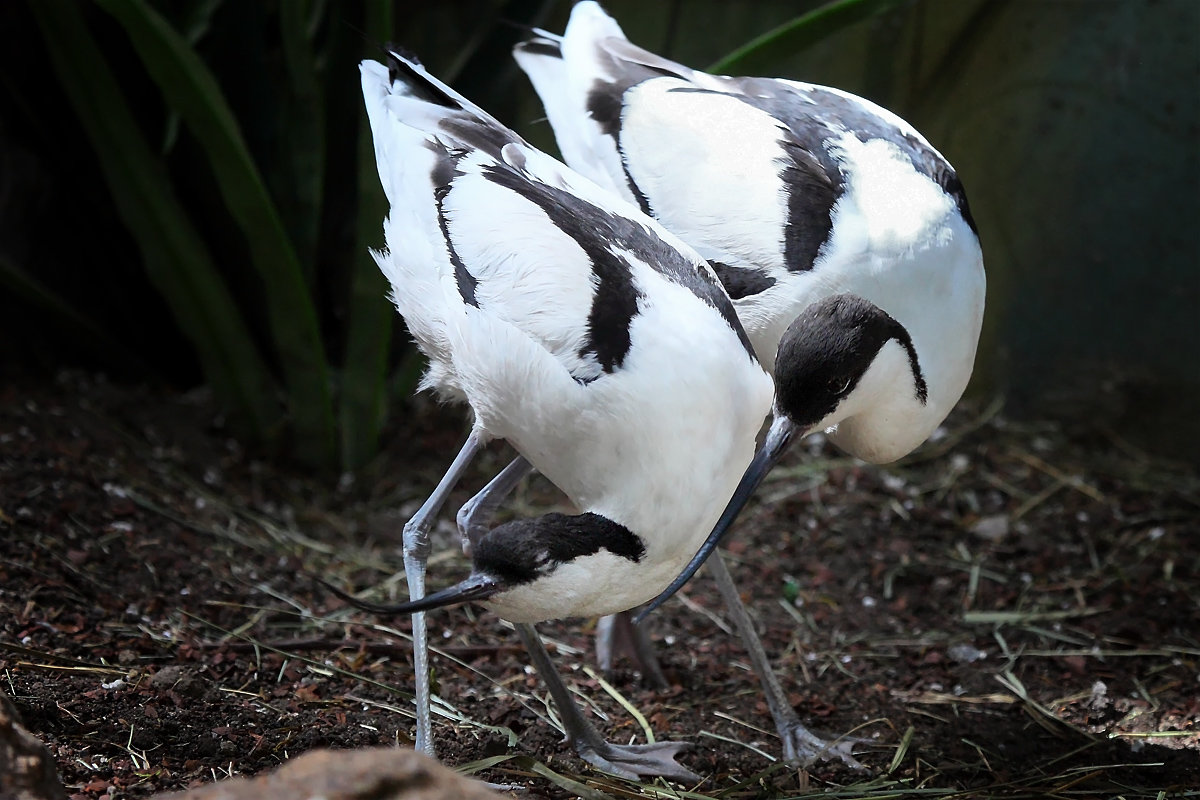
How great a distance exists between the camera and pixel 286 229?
3715 millimetres

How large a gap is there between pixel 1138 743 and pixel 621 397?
145 cm

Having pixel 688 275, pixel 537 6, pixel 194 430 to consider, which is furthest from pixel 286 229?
pixel 688 275

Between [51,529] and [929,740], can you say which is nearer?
[929,740]

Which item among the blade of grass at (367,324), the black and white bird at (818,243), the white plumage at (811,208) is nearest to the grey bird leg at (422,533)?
the black and white bird at (818,243)

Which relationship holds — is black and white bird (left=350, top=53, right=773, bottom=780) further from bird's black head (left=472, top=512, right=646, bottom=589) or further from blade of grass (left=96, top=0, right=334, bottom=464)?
blade of grass (left=96, top=0, right=334, bottom=464)

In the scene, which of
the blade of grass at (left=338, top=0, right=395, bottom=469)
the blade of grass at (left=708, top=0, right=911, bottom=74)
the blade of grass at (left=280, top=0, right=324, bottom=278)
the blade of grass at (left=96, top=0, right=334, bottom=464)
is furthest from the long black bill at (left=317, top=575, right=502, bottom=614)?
the blade of grass at (left=280, top=0, right=324, bottom=278)

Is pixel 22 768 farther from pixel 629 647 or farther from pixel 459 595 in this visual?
pixel 629 647

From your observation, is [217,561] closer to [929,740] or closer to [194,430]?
[194,430]

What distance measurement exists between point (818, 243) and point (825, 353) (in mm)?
327

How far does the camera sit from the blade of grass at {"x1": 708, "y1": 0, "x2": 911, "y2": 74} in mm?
2912

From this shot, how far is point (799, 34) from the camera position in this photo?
9.89ft

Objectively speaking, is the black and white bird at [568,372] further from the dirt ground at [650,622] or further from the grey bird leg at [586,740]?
the dirt ground at [650,622]

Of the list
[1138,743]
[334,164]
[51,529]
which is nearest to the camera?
[1138,743]

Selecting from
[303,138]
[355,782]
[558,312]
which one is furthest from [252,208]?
[355,782]
